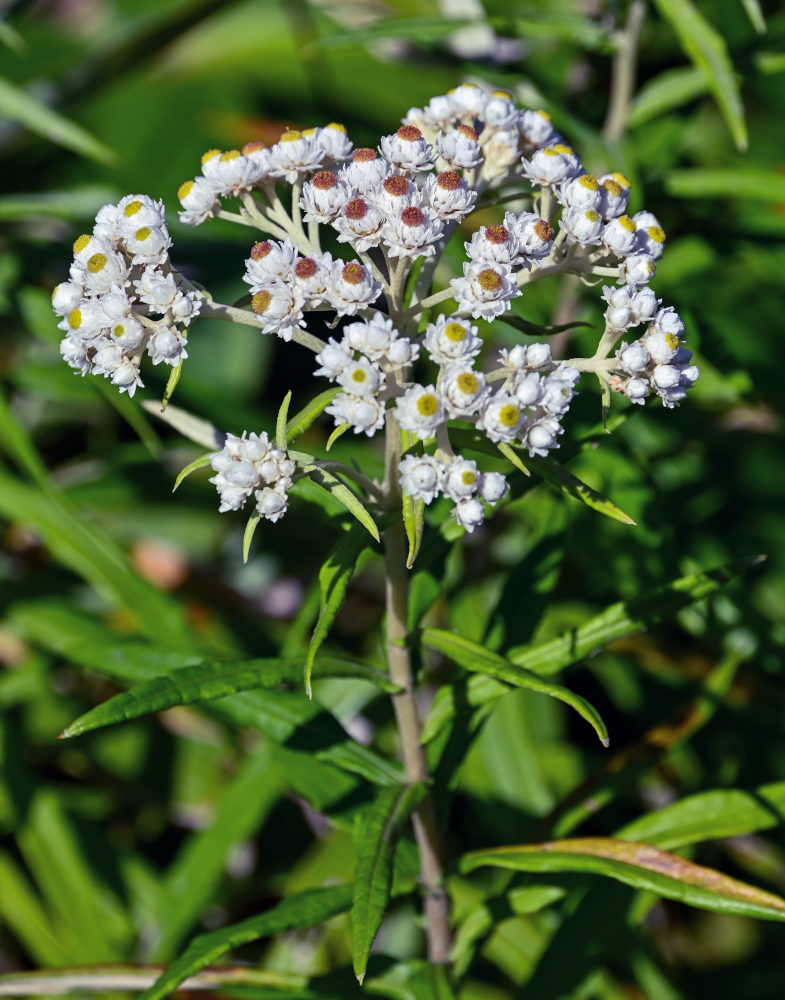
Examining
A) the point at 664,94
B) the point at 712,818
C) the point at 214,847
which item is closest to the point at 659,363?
the point at 712,818

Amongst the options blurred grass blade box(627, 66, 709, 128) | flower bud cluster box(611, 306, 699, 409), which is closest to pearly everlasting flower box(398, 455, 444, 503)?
flower bud cluster box(611, 306, 699, 409)

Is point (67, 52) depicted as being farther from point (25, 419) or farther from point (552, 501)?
point (552, 501)

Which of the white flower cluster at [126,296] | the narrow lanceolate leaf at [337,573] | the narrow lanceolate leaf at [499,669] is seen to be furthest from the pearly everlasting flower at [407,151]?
the narrow lanceolate leaf at [499,669]

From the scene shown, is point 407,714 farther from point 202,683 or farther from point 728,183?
point 728,183

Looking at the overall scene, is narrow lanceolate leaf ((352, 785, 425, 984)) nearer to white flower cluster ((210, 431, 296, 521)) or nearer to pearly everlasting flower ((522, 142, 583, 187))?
white flower cluster ((210, 431, 296, 521))

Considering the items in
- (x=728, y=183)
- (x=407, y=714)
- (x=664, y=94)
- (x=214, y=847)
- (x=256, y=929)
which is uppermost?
(x=664, y=94)

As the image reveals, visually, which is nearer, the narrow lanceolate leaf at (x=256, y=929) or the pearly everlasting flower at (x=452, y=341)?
the pearly everlasting flower at (x=452, y=341)

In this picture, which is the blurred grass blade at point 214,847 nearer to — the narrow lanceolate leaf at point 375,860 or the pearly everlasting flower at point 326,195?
the narrow lanceolate leaf at point 375,860

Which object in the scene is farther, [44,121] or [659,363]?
[44,121]
